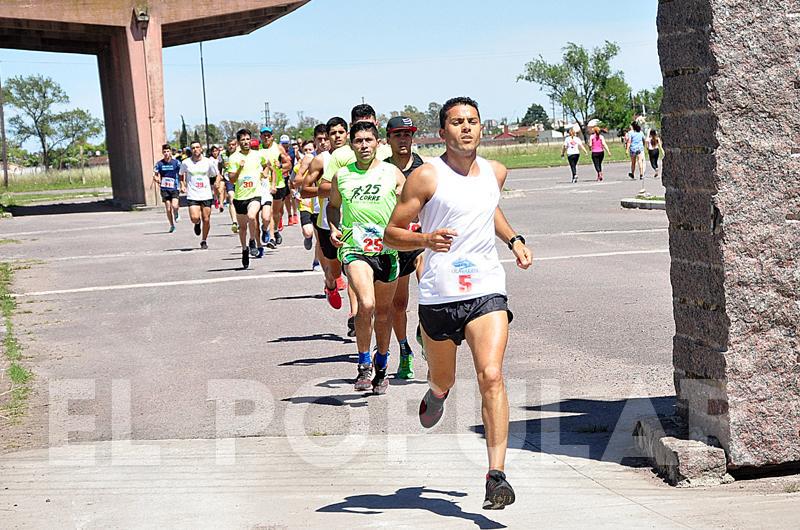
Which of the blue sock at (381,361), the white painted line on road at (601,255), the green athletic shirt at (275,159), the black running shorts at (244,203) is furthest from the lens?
the green athletic shirt at (275,159)

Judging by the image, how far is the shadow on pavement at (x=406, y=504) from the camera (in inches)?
241

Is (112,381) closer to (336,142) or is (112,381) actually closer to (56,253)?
(336,142)

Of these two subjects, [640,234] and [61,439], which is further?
[640,234]

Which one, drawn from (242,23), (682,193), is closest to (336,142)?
(682,193)

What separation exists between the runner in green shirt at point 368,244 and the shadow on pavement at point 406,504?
283cm

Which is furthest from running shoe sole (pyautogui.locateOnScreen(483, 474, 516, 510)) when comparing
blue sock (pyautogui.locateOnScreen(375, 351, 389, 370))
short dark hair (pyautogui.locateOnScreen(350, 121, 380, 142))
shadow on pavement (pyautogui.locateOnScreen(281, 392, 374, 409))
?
short dark hair (pyautogui.locateOnScreen(350, 121, 380, 142))

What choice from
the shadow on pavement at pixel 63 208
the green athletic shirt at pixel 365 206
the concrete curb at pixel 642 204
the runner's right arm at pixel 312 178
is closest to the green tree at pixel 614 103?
the shadow on pavement at pixel 63 208

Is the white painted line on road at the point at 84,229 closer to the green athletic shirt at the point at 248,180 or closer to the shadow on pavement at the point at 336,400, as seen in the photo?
the green athletic shirt at the point at 248,180

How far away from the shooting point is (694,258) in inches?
269

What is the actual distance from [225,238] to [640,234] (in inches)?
359

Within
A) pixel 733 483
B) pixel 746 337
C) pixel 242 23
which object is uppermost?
pixel 242 23

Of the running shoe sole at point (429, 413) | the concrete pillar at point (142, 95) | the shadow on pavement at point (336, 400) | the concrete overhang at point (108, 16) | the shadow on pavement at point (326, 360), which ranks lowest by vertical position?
the shadow on pavement at point (326, 360)

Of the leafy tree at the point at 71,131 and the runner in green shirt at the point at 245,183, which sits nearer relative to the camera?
the runner in green shirt at the point at 245,183

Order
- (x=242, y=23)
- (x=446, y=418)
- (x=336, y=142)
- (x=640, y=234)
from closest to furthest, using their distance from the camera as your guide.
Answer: (x=446, y=418)
(x=336, y=142)
(x=640, y=234)
(x=242, y=23)
